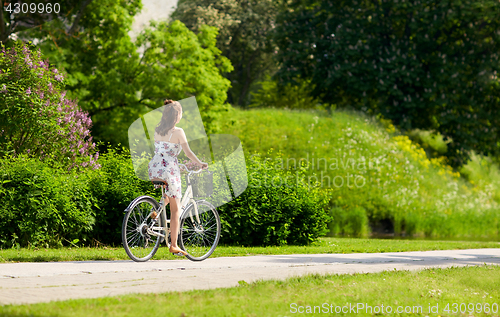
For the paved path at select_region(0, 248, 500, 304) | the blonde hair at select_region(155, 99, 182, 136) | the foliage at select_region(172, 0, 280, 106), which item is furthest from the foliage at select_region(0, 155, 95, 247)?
the foliage at select_region(172, 0, 280, 106)

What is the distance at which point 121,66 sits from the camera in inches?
798

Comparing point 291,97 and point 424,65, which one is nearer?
point 424,65

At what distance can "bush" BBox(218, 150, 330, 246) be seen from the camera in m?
10.6

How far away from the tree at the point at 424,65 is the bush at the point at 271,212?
15.9 m

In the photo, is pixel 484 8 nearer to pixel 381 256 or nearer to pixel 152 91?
pixel 152 91

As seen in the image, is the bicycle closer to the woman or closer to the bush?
the woman

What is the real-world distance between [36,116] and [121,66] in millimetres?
9219

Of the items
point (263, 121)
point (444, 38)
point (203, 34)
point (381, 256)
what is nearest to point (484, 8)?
point (444, 38)

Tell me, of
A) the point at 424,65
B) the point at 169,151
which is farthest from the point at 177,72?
the point at 169,151

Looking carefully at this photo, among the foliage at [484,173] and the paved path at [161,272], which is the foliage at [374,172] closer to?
the foliage at [484,173]

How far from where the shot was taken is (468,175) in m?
27.8

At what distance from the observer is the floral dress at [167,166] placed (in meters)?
7.08

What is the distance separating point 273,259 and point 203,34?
53.4 ft

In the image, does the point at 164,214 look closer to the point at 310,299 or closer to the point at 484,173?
the point at 310,299
